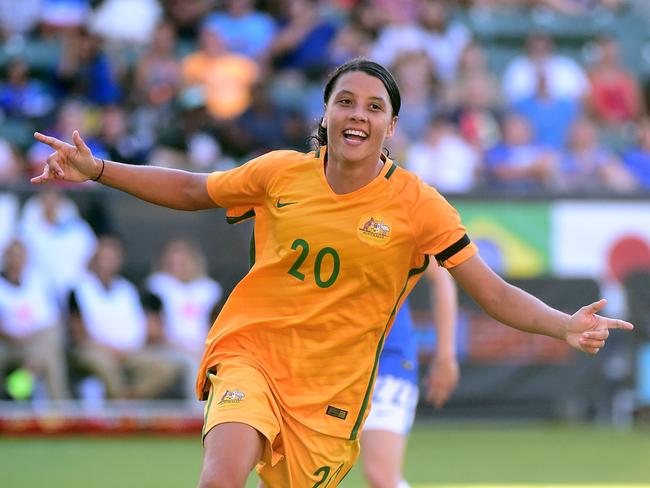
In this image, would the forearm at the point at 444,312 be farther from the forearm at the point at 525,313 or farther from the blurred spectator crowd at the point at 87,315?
the blurred spectator crowd at the point at 87,315

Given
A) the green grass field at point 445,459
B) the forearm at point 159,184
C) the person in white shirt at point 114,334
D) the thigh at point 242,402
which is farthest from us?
the person in white shirt at point 114,334

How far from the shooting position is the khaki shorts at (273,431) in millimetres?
5168

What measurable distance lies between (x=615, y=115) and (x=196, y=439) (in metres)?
7.20

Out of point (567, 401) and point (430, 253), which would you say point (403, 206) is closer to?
point (430, 253)

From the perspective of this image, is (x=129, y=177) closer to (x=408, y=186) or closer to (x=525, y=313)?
(x=408, y=186)

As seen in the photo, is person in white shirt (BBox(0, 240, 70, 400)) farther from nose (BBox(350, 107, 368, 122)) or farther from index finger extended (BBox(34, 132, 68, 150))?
nose (BBox(350, 107, 368, 122))

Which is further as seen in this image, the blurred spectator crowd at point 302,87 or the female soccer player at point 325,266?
the blurred spectator crowd at point 302,87

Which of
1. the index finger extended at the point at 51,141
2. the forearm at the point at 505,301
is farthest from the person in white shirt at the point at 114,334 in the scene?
the forearm at the point at 505,301

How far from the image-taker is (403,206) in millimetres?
5453

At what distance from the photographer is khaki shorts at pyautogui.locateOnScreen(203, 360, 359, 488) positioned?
5.17 metres

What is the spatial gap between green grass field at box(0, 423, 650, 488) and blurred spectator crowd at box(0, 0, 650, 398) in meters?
0.97

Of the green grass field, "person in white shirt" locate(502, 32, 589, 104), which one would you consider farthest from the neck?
"person in white shirt" locate(502, 32, 589, 104)

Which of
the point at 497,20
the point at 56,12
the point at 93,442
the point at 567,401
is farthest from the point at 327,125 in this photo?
the point at 497,20

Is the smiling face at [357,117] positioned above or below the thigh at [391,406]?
above
